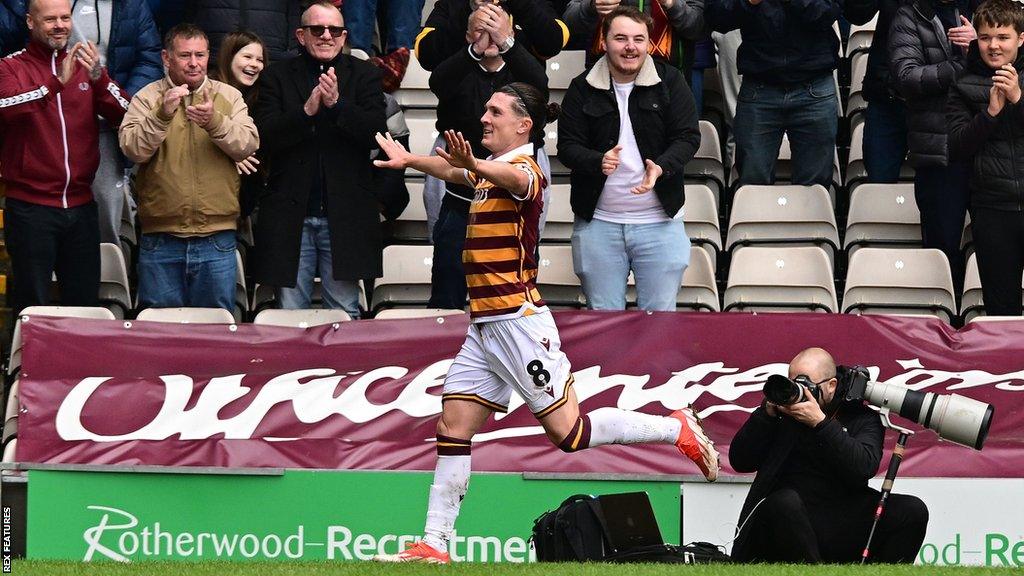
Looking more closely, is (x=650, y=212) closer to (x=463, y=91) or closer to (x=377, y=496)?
(x=463, y=91)

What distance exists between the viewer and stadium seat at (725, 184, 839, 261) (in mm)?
11625

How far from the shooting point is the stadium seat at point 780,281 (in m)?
11.1

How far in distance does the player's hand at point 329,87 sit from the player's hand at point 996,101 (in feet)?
13.3

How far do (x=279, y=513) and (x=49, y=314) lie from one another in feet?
6.86

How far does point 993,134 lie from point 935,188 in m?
0.59

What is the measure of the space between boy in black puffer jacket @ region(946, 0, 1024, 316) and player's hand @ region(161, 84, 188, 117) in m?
4.86

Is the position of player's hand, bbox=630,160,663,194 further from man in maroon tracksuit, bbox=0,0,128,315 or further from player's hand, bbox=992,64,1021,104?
man in maroon tracksuit, bbox=0,0,128,315

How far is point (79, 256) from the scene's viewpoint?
10586 mm

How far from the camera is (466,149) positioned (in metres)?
7.38

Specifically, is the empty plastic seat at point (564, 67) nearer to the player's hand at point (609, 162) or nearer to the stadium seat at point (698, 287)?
the stadium seat at point (698, 287)

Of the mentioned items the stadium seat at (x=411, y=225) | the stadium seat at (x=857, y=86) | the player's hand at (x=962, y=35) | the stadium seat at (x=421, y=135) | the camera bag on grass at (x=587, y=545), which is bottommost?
the camera bag on grass at (x=587, y=545)

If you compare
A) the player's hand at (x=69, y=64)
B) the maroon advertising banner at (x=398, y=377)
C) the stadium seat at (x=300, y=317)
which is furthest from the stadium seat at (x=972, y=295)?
the player's hand at (x=69, y=64)

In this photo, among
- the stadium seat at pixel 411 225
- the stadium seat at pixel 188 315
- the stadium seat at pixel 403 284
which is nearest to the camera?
the stadium seat at pixel 188 315

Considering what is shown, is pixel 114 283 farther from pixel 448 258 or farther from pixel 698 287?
pixel 698 287
